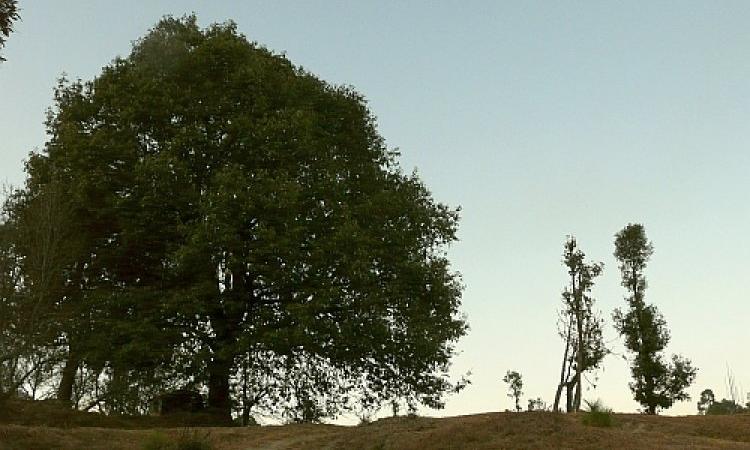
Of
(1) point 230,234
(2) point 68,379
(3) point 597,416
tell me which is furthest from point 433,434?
(2) point 68,379

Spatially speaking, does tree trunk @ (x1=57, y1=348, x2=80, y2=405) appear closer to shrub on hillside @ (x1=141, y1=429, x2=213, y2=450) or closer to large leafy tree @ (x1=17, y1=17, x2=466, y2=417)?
large leafy tree @ (x1=17, y1=17, x2=466, y2=417)

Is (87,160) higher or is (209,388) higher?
(87,160)

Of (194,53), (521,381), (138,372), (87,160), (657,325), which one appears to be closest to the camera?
(138,372)

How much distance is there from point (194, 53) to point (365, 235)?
11.5 m

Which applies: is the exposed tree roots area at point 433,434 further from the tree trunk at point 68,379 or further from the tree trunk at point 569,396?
the tree trunk at point 569,396

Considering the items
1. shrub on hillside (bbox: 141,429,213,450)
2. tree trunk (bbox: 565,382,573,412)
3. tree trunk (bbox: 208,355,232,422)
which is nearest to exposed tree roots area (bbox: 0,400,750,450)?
shrub on hillside (bbox: 141,429,213,450)

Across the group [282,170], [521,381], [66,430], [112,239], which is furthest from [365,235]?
[521,381]

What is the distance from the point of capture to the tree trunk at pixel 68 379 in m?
29.5

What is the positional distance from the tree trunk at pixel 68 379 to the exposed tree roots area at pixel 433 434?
14.9 feet

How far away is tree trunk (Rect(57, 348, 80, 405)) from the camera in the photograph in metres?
29.5

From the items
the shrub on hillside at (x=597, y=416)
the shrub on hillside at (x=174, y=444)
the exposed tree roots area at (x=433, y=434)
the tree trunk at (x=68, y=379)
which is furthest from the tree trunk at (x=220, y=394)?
the shrub on hillside at (x=597, y=416)

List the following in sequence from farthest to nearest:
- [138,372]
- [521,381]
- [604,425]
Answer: [521,381], [138,372], [604,425]

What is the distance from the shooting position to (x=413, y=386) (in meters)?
32.1

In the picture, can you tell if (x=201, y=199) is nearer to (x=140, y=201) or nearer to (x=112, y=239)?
(x=140, y=201)
